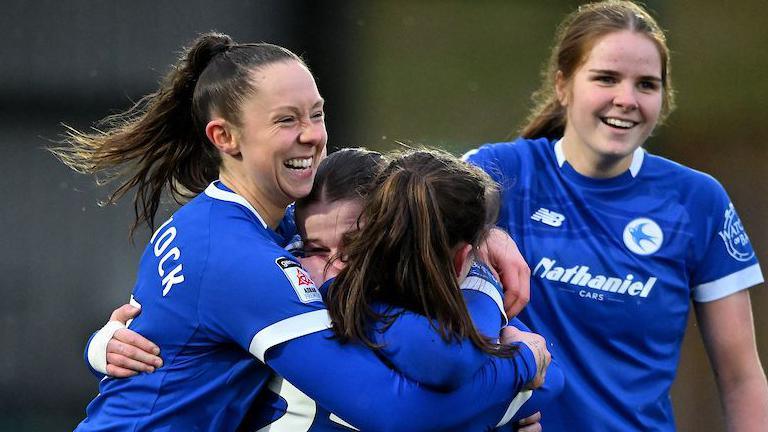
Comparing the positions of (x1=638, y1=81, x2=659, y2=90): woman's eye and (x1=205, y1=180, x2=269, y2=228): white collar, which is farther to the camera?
(x1=638, y1=81, x2=659, y2=90): woman's eye

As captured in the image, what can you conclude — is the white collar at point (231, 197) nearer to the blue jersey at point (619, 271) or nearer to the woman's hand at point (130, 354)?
the woman's hand at point (130, 354)

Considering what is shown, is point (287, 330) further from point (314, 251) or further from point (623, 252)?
point (623, 252)

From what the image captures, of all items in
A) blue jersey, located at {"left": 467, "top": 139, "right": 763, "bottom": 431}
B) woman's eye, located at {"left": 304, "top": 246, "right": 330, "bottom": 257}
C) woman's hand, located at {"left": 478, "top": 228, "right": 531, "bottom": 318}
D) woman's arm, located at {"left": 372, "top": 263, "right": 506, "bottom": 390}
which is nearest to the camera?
woman's arm, located at {"left": 372, "top": 263, "right": 506, "bottom": 390}

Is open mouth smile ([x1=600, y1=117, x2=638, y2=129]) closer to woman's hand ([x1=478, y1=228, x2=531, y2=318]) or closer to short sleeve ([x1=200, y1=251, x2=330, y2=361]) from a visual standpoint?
woman's hand ([x1=478, y1=228, x2=531, y2=318])

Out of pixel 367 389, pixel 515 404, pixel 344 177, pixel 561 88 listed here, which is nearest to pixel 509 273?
pixel 515 404

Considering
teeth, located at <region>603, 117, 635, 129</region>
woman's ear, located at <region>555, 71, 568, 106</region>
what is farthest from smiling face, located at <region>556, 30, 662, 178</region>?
woman's ear, located at <region>555, 71, 568, 106</region>

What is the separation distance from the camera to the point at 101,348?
103 inches

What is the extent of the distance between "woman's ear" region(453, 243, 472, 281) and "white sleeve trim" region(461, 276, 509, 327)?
0.02 m

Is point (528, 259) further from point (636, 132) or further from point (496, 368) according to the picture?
point (496, 368)

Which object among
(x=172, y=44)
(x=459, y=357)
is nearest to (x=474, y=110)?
(x=172, y=44)

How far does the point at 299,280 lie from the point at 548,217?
1109mm

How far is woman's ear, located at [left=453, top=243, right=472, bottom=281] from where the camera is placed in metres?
2.40

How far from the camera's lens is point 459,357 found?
2.27 meters

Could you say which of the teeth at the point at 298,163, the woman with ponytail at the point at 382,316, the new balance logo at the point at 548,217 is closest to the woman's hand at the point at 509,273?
the woman with ponytail at the point at 382,316
